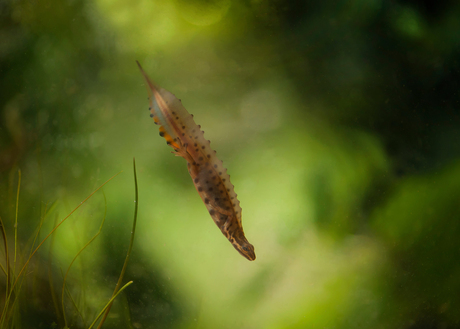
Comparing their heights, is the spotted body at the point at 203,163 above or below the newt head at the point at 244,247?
above

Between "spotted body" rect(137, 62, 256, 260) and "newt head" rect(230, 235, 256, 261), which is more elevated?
"spotted body" rect(137, 62, 256, 260)

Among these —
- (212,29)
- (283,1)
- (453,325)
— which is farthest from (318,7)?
(453,325)

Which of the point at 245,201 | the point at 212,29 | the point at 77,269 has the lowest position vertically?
the point at 77,269

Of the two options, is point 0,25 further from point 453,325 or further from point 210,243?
point 453,325

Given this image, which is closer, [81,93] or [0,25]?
[81,93]

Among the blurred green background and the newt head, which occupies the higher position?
the blurred green background
